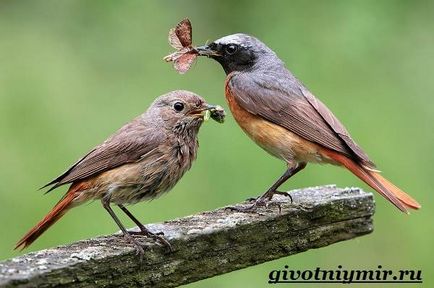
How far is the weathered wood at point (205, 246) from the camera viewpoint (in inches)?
152

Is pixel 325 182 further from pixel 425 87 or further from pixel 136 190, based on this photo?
pixel 136 190

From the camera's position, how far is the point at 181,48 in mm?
4730

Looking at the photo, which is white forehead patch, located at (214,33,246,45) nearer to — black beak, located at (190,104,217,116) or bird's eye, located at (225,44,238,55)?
bird's eye, located at (225,44,238,55)

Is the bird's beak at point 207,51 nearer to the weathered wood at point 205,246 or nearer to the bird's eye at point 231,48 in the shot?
the bird's eye at point 231,48

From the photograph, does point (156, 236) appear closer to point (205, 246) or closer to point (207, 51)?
point (205, 246)

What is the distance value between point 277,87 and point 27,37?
14.4 feet

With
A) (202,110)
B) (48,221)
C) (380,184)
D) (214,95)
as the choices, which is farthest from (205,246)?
(214,95)

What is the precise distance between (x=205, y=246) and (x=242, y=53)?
203 cm

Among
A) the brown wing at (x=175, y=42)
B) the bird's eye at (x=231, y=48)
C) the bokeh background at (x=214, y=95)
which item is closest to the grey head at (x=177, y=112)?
the brown wing at (x=175, y=42)

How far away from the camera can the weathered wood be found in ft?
12.7

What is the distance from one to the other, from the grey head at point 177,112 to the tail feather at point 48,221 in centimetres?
51

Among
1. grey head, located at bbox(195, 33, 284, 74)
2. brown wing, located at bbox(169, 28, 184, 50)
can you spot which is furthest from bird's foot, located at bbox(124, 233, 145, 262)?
grey head, located at bbox(195, 33, 284, 74)

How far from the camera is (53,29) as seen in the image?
10047 millimetres

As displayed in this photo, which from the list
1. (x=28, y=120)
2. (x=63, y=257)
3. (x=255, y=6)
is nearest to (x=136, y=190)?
(x=63, y=257)
